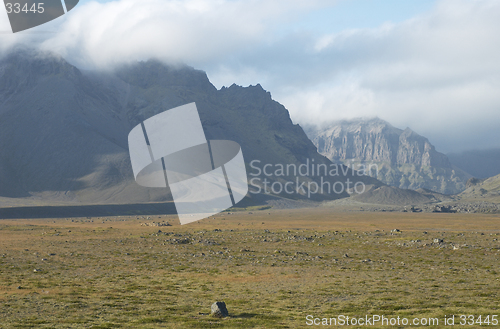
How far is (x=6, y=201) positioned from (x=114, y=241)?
160 meters

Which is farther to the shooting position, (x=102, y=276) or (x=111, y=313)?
(x=102, y=276)

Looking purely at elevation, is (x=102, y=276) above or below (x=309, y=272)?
above

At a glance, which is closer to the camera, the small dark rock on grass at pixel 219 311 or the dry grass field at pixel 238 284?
the small dark rock on grass at pixel 219 311

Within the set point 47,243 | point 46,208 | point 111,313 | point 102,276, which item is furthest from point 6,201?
point 111,313

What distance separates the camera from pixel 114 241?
66625 mm

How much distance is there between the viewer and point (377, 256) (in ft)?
159

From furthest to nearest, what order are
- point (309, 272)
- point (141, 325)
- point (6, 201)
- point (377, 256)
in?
1. point (6, 201)
2. point (377, 256)
3. point (309, 272)
4. point (141, 325)

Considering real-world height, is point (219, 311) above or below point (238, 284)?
above

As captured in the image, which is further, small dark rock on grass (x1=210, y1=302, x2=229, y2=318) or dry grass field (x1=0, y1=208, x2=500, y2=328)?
dry grass field (x1=0, y1=208, x2=500, y2=328)

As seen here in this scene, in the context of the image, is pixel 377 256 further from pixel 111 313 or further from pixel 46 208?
pixel 46 208

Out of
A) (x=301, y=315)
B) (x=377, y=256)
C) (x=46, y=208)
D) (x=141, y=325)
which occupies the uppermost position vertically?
(x=46, y=208)

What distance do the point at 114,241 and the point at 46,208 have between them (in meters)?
115

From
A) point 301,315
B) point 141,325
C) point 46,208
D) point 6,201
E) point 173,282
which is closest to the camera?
point 141,325

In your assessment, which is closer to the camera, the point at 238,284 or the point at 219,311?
the point at 219,311
